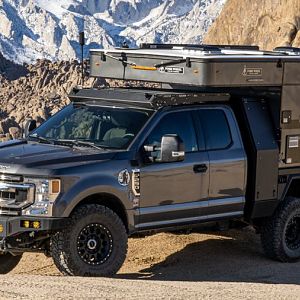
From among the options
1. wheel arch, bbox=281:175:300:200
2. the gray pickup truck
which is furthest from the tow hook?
wheel arch, bbox=281:175:300:200

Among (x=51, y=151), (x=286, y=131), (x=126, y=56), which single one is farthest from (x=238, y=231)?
(x=51, y=151)

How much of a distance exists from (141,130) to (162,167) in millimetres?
421

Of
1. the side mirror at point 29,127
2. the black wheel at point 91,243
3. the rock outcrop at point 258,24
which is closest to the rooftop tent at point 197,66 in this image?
the side mirror at point 29,127

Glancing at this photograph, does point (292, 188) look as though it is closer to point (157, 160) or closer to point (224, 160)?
point (224, 160)

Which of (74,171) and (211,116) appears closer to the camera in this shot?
(74,171)

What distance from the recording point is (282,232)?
11547 mm

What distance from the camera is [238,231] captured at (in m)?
13.2

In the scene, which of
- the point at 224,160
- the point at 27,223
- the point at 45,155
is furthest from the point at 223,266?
the point at 27,223

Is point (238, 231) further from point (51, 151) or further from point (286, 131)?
point (51, 151)

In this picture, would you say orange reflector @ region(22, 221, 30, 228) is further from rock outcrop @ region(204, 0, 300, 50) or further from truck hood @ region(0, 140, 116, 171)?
rock outcrop @ region(204, 0, 300, 50)

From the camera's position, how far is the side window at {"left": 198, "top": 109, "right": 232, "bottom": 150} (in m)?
10.8

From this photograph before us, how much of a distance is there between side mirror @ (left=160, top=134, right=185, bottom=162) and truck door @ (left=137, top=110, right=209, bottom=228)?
0.13m

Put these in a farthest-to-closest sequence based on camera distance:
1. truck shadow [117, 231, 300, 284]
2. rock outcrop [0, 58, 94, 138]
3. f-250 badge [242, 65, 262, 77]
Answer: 1. rock outcrop [0, 58, 94, 138]
2. f-250 badge [242, 65, 262, 77]
3. truck shadow [117, 231, 300, 284]

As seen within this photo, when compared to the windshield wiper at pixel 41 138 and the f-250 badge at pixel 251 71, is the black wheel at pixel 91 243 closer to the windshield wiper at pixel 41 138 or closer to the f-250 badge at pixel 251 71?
the windshield wiper at pixel 41 138
